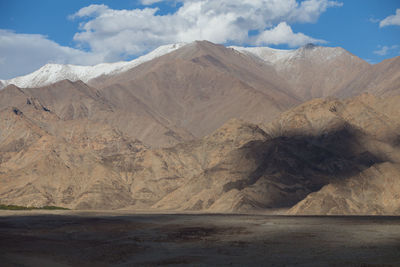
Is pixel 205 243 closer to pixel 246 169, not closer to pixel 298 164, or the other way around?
pixel 298 164

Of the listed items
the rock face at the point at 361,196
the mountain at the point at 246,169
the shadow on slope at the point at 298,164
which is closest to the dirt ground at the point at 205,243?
the rock face at the point at 361,196

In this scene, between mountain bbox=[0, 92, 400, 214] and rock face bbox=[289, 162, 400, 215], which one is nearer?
rock face bbox=[289, 162, 400, 215]

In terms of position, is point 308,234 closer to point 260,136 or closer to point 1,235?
point 1,235

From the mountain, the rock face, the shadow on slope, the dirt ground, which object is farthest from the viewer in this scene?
the shadow on slope

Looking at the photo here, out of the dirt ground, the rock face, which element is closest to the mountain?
the rock face

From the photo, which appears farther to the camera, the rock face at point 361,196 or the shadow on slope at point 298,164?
the shadow on slope at point 298,164

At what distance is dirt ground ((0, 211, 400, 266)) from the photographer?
134ft

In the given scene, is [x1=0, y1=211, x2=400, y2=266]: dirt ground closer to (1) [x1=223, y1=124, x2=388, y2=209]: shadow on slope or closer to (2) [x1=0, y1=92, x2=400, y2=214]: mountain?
(2) [x1=0, y1=92, x2=400, y2=214]: mountain

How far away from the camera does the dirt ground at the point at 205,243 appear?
41.0m

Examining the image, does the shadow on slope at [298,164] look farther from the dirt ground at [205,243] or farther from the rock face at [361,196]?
the dirt ground at [205,243]

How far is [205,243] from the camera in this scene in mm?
50844

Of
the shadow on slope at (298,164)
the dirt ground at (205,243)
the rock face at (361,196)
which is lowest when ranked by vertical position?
the dirt ground at (205,243)

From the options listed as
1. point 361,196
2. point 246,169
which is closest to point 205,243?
point 361,196

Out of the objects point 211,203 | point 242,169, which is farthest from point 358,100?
point 211,203
